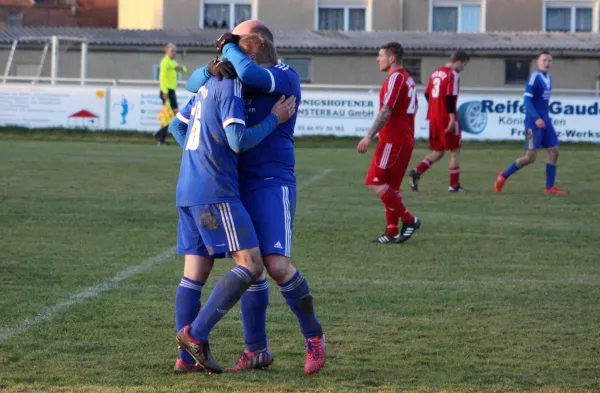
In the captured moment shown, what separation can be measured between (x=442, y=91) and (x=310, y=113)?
1278 cm

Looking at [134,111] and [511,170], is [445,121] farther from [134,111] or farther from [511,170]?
[134,111]

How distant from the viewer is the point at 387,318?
7.22 m

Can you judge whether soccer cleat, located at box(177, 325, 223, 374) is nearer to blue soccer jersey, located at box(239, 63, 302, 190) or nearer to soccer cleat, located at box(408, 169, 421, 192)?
blue soccer jersey, located at box(239, 63, 302, 190)

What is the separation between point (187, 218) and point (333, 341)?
4.39 ft

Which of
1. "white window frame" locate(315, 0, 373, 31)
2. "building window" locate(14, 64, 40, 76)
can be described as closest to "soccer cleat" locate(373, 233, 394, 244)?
"building window" locate(14, 64, 40, 76)

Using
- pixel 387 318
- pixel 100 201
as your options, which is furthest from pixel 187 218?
pixel 100 201

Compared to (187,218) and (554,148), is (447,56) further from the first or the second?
(187,218)

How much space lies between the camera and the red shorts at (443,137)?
16312 millimetres

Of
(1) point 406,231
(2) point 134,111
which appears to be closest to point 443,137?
(1) point 406,231

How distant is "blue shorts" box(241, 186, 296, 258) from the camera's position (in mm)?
5633

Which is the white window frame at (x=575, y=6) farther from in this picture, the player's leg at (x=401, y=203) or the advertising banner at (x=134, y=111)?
the player's leg at (x=401, y=203)

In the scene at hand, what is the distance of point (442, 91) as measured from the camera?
1650 centimetres

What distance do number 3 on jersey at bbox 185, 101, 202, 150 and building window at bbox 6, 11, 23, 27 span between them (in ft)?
224

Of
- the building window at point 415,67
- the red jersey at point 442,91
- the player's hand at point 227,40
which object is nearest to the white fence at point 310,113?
the building window at point 415,67
